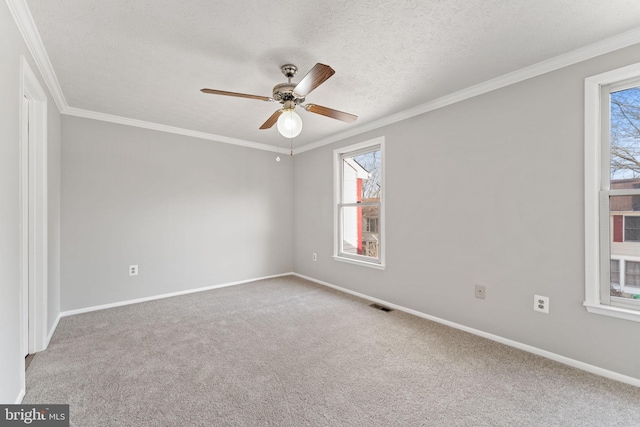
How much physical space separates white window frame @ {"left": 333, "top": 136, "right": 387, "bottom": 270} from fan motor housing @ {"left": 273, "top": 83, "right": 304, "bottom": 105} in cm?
165

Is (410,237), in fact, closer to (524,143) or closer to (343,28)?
(524,143)

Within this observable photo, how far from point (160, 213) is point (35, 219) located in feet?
4.79

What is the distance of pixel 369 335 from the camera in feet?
8.66

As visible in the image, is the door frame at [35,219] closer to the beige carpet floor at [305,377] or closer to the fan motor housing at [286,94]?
the beige carpet floor at [305,377]

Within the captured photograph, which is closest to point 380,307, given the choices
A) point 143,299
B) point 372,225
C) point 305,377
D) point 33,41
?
point 372,225

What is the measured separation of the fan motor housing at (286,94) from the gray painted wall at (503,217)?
1603mm

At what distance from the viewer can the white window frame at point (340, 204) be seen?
3533mm

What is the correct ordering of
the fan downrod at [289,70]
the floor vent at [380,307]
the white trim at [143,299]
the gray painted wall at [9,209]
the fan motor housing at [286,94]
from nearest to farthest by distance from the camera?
the gray painted wall at [9,209], the fan motor housing at [286,94], the fan downrod at [289,70], the white trim at [143,299], the floor vent at [380,307]

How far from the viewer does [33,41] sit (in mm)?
1875

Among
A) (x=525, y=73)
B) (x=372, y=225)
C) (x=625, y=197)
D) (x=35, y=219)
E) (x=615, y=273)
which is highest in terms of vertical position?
(x=525, y=73)

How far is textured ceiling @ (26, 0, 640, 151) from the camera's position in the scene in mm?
1640

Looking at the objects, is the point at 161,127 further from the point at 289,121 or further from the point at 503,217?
the point at 503,217

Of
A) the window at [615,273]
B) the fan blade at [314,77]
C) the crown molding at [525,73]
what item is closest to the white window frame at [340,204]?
the crown molding at [525,73]

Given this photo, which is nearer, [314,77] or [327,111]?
[314,77]
